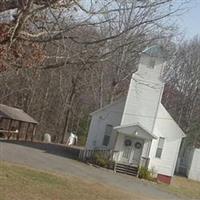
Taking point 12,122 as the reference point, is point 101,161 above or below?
below

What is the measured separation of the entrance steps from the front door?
2.92 ft

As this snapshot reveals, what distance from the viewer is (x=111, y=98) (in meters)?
57.2

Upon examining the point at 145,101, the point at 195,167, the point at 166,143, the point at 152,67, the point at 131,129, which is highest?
the point at 152,67

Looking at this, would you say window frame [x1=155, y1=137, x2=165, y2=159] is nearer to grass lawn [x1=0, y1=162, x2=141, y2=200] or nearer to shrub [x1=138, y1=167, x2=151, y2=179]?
shrub [x1=138, y1=167, x2=151, y2=179]

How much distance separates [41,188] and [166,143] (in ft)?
86.7

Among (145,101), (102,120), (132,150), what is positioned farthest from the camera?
(102,120)

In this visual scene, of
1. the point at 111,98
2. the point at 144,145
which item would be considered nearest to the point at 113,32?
the point at 144,145

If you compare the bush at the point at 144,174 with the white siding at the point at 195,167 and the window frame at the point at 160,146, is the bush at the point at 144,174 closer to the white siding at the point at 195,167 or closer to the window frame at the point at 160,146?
the window frame at the point at 160,146

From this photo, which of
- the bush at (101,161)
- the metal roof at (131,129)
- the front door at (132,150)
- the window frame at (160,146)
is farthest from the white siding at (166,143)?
the bush at (101,161)

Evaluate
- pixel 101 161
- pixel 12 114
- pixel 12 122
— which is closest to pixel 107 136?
pixel 101 161

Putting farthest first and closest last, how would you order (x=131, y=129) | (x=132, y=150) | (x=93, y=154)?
(x=132, y=150), (x=131, y=129), (x=93, y=154)

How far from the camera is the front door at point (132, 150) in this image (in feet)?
145

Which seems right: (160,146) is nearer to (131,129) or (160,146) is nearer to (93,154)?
(131,129)

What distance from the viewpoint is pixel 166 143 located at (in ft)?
154
